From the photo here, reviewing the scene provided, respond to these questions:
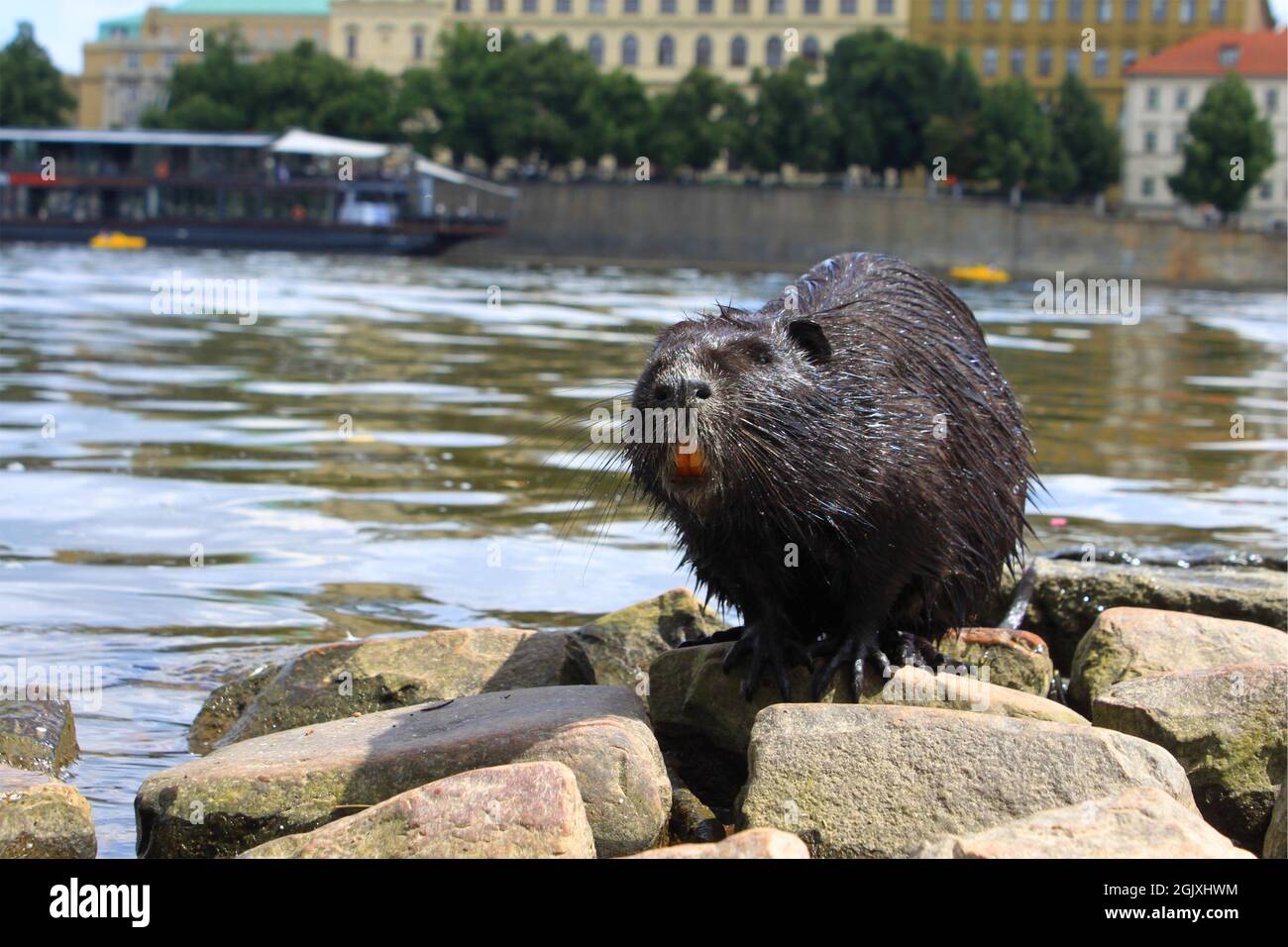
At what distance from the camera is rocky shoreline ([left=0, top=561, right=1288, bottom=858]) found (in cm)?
459

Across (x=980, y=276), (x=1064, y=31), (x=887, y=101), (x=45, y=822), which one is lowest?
(x=980, y=276)

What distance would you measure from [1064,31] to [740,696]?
108851 millimetres

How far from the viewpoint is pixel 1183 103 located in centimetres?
10069

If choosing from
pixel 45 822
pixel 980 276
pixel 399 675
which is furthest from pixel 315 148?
Result: pixel 45 822

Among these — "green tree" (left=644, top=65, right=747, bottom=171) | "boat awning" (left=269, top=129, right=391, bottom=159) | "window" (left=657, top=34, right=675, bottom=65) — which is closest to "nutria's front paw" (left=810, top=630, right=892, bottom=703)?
"boat awning" (left=269, top=129, right=391, bottom=159)

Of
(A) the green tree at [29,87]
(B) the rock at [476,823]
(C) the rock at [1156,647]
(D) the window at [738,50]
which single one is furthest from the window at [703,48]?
(B) the rock at [476,823]

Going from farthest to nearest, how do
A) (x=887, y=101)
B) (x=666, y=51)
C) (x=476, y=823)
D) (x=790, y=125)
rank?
1. (x=666, y=51)
2. (x=790, y=125)
3. (x=887, y=101)
4. (x=476, y=823)

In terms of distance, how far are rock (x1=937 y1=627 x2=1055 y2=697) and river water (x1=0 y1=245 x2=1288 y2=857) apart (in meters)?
1.50

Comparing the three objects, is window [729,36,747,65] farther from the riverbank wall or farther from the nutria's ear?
the nutria's ear

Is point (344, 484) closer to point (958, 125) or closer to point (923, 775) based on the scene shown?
point (923, 775)

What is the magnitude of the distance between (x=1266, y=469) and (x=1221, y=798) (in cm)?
893

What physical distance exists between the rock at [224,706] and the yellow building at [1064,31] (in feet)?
342

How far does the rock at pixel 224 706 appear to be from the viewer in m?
6.71

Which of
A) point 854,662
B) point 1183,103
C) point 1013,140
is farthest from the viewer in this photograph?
point 1183,103
